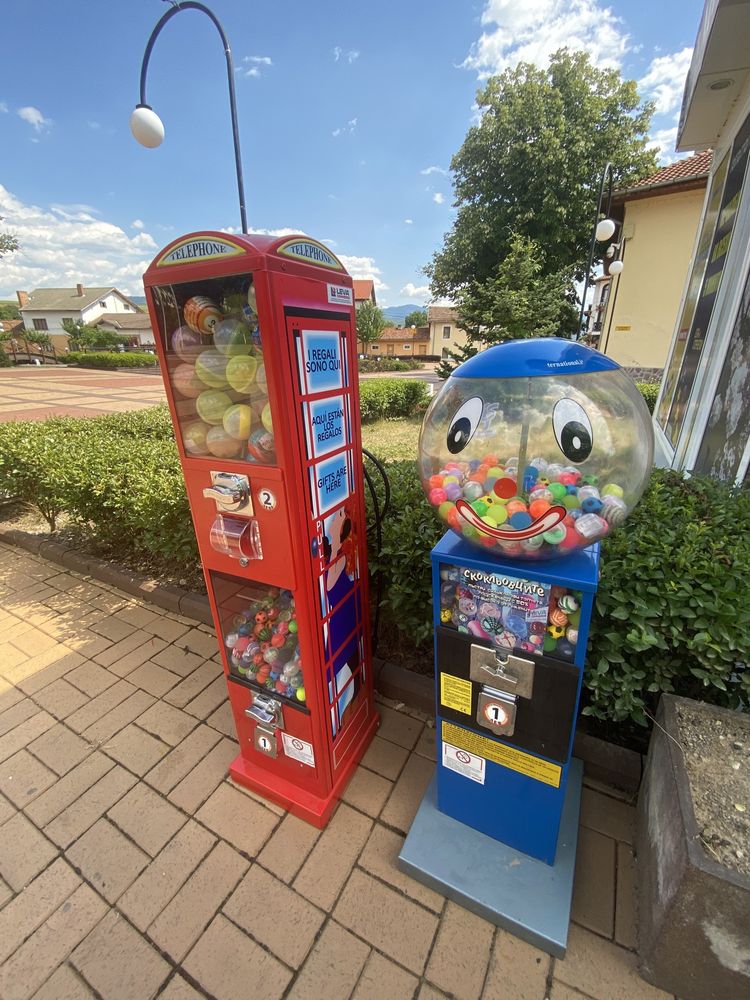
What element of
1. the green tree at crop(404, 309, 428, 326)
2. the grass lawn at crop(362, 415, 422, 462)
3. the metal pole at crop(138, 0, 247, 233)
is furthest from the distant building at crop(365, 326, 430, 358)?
the metal pole at crop(138, 0, 247, 233)

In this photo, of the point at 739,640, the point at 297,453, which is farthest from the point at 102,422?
the point at 739,640

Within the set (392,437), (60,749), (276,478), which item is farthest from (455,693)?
(392,437)

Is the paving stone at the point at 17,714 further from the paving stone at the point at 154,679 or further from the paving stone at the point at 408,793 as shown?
the paving stone at the point at 408,793

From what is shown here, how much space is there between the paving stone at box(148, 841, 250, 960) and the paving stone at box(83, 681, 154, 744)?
99 cm

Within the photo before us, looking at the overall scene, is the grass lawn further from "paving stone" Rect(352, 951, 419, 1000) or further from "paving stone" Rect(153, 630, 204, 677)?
"paving stone" Rect(352, 951, 419, 1000)

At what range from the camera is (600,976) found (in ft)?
4.80

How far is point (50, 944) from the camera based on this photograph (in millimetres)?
1593

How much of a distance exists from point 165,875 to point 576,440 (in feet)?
7.66

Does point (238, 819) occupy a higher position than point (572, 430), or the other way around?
point (572, 430)

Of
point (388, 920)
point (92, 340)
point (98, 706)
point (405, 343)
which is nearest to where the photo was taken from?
point (388, 920)

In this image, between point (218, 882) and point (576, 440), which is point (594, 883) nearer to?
point (218, 882)

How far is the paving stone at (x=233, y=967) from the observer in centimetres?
146

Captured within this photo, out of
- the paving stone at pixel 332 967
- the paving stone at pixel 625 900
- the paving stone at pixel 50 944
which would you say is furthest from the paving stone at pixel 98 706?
the paving stone at pixel 625 900

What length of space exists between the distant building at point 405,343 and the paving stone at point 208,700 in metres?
55.8
